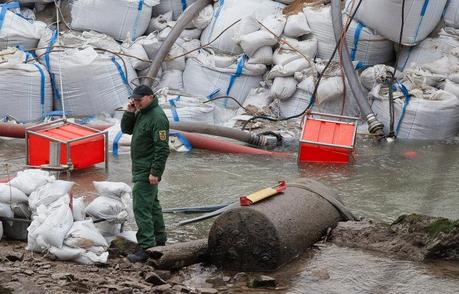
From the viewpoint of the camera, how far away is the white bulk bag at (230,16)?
11.6 metres

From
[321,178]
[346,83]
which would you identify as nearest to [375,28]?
[346,83]

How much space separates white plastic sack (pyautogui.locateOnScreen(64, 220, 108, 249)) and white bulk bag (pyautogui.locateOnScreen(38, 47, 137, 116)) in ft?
16.6

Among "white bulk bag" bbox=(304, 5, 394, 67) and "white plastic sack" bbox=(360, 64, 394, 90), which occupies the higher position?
"white bulk bag" bbox=(304, 5, 394, 67)

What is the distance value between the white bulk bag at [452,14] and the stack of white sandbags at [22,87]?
5292 mm

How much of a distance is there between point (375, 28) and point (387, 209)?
13.9ft

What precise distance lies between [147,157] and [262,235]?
3.27ft

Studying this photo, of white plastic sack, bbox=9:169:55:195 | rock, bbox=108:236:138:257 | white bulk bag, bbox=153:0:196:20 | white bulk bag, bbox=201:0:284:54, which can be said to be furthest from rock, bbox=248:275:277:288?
white bulk bag, bbox=153:0:196:20

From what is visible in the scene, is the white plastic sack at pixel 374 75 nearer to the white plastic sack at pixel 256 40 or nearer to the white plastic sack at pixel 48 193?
the white plastic sack at pixel 256 40

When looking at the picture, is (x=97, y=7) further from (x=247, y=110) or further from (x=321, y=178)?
(x=321, y=178)

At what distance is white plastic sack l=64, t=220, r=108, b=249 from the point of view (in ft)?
18.6

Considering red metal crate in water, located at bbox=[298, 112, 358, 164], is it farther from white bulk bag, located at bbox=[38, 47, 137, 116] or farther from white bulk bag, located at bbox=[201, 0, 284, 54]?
white bulk bag, located at bbox=[38, 47, 137, 116]

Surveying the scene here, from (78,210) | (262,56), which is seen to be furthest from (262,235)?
(262,56)

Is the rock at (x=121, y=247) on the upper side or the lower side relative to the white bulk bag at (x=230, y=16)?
lower

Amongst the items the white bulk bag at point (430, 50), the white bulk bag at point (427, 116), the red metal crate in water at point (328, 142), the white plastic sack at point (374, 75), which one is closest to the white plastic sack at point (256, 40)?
the white plastic sack at point (374, 75)
